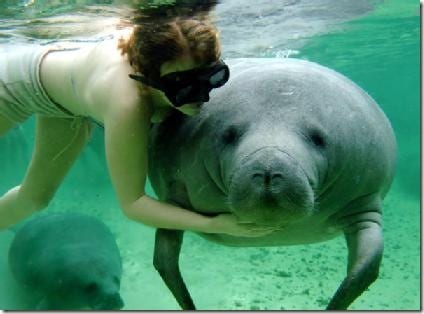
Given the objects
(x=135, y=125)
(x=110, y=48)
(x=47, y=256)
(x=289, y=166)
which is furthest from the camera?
(x=47, y=256)

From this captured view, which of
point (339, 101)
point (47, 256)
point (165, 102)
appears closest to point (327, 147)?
point (339, 101)

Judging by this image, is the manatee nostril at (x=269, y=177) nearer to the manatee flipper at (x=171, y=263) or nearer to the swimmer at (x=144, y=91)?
the swimmer at (x=144, y=91)

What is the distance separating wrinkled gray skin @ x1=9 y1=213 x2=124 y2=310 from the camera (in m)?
6.98

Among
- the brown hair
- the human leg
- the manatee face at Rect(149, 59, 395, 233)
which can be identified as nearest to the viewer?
the manatee face at Rect(149, 59, 395, 233)

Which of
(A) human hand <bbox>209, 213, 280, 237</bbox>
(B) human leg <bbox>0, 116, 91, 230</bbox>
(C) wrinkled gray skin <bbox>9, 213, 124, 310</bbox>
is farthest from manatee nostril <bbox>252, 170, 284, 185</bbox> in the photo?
(C) wrinkled gray skin <bbox>9, 213, 124, 310</bbox>

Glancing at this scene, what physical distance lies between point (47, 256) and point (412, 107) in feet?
202

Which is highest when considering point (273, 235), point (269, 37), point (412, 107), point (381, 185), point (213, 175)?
point (213, 175)

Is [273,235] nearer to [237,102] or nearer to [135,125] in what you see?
[237,102]

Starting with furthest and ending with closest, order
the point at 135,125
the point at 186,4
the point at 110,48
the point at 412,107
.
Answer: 1. the point at 412,107
2. the point at 186,4
3. the point at 110,48
4. the point at 135,125

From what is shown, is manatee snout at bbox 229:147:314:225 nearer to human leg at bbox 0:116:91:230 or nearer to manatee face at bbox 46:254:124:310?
human leg at bbox 0:116:91:230

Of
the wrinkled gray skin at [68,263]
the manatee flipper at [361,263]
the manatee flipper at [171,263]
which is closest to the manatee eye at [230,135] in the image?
the manatee flipper at [171,263]

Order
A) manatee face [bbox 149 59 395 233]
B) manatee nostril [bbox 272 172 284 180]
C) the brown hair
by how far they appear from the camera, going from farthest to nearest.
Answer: the brown hair < manatee face [bbox 149 59 395 233] < manatee nostril [bbox 272 172 284 180]

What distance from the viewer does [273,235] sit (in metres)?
4.13

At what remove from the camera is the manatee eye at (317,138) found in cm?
346
